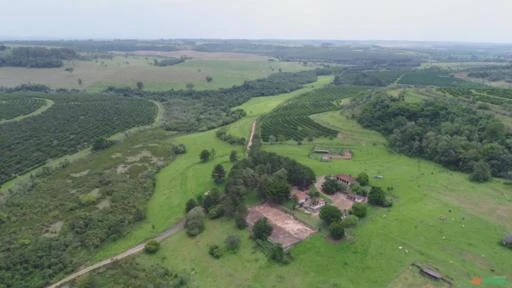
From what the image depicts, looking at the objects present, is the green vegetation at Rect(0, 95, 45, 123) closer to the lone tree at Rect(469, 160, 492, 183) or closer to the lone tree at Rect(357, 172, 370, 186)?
the lone tree at Rect(357, 172, 370, 186)

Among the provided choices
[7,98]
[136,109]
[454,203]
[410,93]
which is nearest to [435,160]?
[454,203]

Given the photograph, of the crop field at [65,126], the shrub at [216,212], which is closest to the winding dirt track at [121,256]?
the shrub at [216,212]

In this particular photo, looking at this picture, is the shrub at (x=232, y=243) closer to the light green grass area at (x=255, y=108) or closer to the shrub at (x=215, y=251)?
the shrub at (x=215, y=251)

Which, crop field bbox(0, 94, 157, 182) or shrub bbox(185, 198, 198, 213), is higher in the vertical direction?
shrub bbox(185, 198, 198, 213)

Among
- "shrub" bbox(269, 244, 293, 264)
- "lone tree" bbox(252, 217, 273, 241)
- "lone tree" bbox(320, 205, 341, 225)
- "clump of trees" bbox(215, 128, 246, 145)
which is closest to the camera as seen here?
"shrub" bbox(269, 244, 293, 264)

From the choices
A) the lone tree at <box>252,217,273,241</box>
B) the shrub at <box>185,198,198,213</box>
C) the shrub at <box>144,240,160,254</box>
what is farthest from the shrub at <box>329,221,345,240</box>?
the shrub at <box>144,240,160,254</box>

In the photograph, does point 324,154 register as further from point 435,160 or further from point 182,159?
point 182,159

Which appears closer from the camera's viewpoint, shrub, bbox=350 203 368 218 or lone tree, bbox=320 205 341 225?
lone tree, bbox=320 205 341 225
